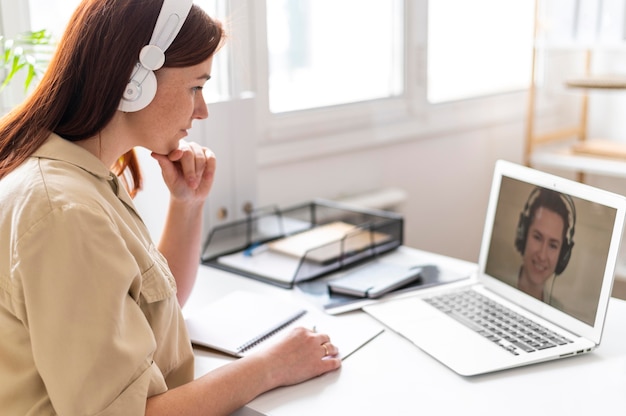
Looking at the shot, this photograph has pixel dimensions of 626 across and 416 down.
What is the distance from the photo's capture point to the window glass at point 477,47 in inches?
105

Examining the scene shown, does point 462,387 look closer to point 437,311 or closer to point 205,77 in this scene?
point 437,311

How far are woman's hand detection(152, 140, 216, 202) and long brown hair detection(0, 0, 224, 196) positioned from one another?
0.39 metres

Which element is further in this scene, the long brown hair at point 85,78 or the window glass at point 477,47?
the window glass at point 477,47

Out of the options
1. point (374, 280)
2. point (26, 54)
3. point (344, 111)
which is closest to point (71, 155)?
point (26, 54)

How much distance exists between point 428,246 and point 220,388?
1748mm

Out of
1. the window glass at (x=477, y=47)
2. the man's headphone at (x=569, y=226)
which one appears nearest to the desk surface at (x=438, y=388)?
the man's headphone at (x=569, y=226)

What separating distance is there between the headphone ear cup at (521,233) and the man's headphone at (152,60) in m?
0.72

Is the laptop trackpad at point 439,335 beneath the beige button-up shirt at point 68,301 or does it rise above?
beneath

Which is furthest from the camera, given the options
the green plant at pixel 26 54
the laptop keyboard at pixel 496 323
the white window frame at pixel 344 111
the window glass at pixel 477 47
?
the window glass at pixel 477 47

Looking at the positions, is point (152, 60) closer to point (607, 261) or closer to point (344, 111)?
point (607, 261)

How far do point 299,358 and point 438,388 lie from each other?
21 cm

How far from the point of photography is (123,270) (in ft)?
3.12

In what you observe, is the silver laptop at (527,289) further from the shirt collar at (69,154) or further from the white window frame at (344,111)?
the white window frame at (344,111)

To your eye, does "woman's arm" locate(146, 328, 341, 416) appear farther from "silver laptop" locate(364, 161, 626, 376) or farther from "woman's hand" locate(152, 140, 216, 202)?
"woman's hand" locate(152, 140, 216, 202)
